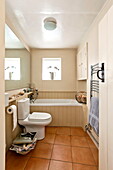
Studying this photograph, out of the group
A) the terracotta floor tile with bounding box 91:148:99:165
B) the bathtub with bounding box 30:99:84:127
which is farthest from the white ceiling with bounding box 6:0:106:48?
the terracotta floor tile with bounding box 91:148:99:165

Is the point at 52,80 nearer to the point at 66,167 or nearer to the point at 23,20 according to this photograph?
the point at 23,20

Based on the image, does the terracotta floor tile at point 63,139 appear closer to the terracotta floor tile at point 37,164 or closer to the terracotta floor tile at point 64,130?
the terracotta floor tile at point 64,130

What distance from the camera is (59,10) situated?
1.93m

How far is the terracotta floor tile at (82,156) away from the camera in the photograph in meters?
1.80

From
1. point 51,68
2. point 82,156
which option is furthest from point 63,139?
point 51,68

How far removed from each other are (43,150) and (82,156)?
671mm

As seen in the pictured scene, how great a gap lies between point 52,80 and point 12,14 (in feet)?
8.21

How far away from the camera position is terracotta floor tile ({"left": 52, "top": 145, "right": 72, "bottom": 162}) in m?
1.88

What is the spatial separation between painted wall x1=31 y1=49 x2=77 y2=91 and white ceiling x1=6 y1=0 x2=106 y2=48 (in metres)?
1.25

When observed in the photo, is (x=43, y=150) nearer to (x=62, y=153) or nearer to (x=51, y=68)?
(x=62, y=153)

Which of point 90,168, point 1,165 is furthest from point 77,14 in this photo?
point 90,168

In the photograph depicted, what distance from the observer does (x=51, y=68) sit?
4391 mm

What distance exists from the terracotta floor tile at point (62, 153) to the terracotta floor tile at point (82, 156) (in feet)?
0.27

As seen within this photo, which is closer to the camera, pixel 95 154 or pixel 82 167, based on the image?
pixel 82 167
